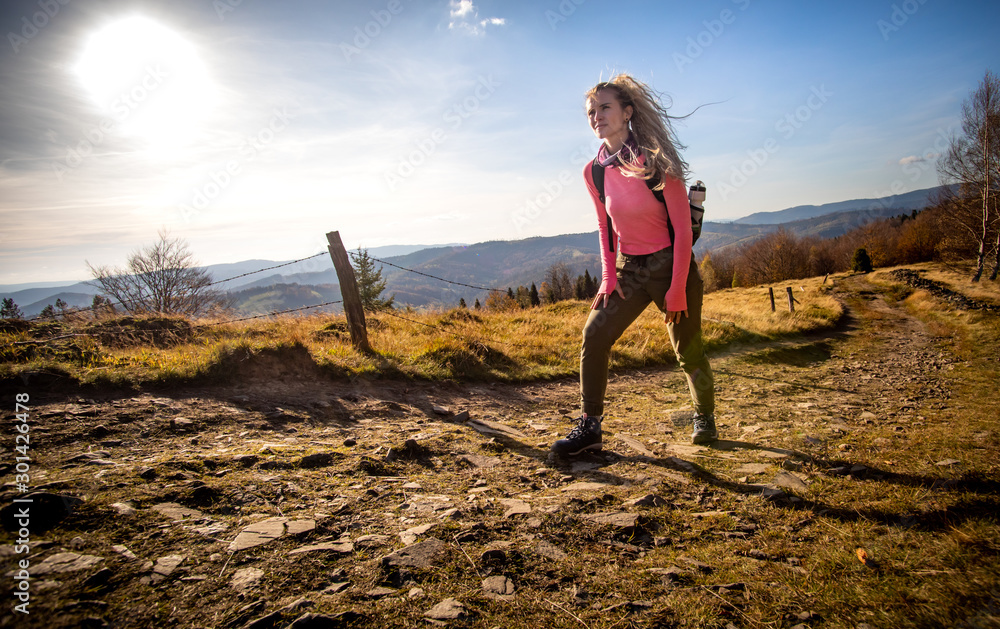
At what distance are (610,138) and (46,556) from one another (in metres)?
3.64

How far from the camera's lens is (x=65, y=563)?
1.42 metres

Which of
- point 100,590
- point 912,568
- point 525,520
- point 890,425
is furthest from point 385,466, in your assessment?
point 890,425

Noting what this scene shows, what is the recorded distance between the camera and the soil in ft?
4.57

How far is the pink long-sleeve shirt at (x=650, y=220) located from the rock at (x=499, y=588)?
2.04m

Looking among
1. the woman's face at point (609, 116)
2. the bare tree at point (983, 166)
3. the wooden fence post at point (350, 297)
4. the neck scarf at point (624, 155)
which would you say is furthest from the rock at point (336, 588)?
the bare tree at point (983, 166)

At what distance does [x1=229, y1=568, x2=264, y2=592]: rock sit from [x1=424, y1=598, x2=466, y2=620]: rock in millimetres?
656

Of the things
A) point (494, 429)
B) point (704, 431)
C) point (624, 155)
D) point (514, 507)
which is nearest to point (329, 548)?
point (514, 507)

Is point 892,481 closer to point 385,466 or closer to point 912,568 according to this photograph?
point 912,568

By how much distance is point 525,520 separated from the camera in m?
2.07

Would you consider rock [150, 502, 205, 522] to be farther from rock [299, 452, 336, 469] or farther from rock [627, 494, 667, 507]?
rock [627, 494, 667, 507]

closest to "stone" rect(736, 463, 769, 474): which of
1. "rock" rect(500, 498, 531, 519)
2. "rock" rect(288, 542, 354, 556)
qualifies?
"rock" rect(500, 498, 531, 519)

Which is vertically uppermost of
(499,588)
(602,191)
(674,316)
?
(602,191)

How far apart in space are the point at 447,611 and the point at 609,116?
308 centimetres

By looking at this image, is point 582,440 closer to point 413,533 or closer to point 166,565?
point 413,533
